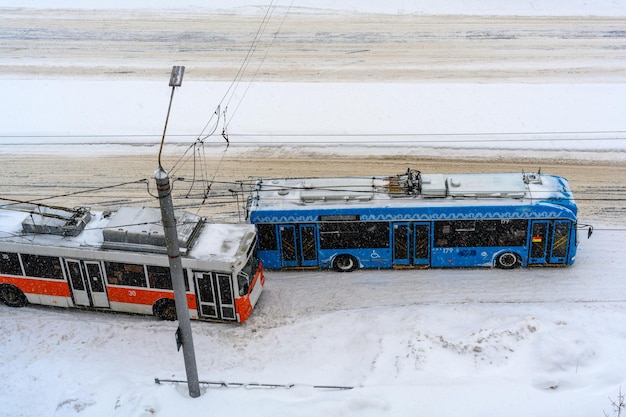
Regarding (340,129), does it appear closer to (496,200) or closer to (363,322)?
(496,200)

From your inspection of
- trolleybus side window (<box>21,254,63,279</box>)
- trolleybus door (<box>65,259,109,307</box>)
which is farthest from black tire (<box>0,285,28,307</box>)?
trolleybus door (<box>65,259,109,307</box>)

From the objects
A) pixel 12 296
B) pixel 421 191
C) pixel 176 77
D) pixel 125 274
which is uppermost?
pixel 176 77

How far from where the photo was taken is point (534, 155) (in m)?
27.7

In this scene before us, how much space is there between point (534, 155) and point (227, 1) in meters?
23.5

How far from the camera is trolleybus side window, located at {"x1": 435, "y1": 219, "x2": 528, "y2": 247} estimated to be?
66.5 ft

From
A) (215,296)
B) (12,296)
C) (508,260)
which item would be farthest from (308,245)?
(12,296)

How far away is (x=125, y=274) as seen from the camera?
18625 millimetres

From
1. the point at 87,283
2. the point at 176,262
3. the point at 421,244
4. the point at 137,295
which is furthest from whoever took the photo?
the point at 421,244

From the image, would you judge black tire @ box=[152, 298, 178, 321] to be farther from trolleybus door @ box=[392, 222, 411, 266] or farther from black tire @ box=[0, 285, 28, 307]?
trolleybus door @ box=[392, 222, 411, 266]

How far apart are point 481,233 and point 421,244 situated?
6.02 feet

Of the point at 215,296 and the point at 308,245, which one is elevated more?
the point at 308,245

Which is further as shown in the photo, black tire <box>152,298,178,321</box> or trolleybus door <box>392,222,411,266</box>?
trolleybus door <box>392,222,411,266</box>

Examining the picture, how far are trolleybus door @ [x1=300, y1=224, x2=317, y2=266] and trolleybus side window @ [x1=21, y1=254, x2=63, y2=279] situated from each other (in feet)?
23.3

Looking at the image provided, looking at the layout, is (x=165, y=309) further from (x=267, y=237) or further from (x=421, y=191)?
(x=421, y=191)
